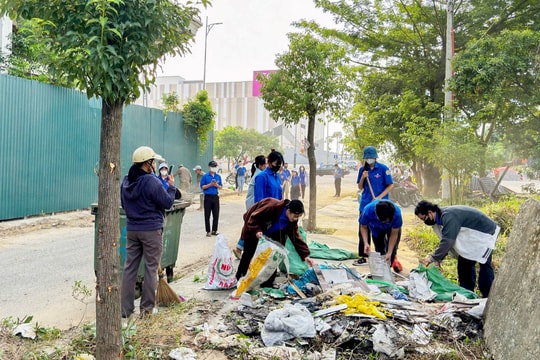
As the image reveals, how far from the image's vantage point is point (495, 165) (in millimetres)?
11695

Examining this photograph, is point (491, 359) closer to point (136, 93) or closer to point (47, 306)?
point (136, 93)

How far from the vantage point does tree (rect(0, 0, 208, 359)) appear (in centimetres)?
271

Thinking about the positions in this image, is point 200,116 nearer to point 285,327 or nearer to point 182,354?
point 285,327

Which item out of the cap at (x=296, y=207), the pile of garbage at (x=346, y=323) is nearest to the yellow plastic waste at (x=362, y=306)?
the pile of garbage at (x=346, y=323)

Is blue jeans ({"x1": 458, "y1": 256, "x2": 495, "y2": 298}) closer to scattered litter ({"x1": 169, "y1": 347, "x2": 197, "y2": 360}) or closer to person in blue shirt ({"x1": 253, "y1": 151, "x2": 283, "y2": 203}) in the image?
person in blue shirt ({"x1": 253, "y1": 151, "x2": 283, "y2": 203})

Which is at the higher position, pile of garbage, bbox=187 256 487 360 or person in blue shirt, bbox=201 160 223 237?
person in blue shirt, bbox=201 160 223 237

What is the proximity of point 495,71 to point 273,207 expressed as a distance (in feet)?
27.4

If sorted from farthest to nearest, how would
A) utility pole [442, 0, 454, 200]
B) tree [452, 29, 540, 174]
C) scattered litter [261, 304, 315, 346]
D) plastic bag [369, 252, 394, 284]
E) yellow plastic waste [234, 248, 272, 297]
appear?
utility pole [442, 0, 454, 200]
tree [452, 29, 540, 174]
plastic bag [369, 252, 394, 284]
yellow plastic waste [234, 248, 272, 297]
scattered litter [261, 304, 315, 346]

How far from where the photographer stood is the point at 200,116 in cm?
1959

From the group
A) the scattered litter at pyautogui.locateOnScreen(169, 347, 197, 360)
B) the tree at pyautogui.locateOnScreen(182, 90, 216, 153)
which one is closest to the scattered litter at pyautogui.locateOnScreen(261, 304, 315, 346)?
the scattered litter at pyautogui.locateOnScreen(169, 347, 197, 360)

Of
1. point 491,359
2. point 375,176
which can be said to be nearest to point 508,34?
point 375,176

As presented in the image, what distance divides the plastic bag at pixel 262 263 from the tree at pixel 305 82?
5.50 meters

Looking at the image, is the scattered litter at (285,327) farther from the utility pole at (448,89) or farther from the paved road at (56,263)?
→ the utility pole at (448,89)

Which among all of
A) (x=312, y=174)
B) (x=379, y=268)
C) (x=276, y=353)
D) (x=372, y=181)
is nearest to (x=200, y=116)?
(x=312, y=174)
